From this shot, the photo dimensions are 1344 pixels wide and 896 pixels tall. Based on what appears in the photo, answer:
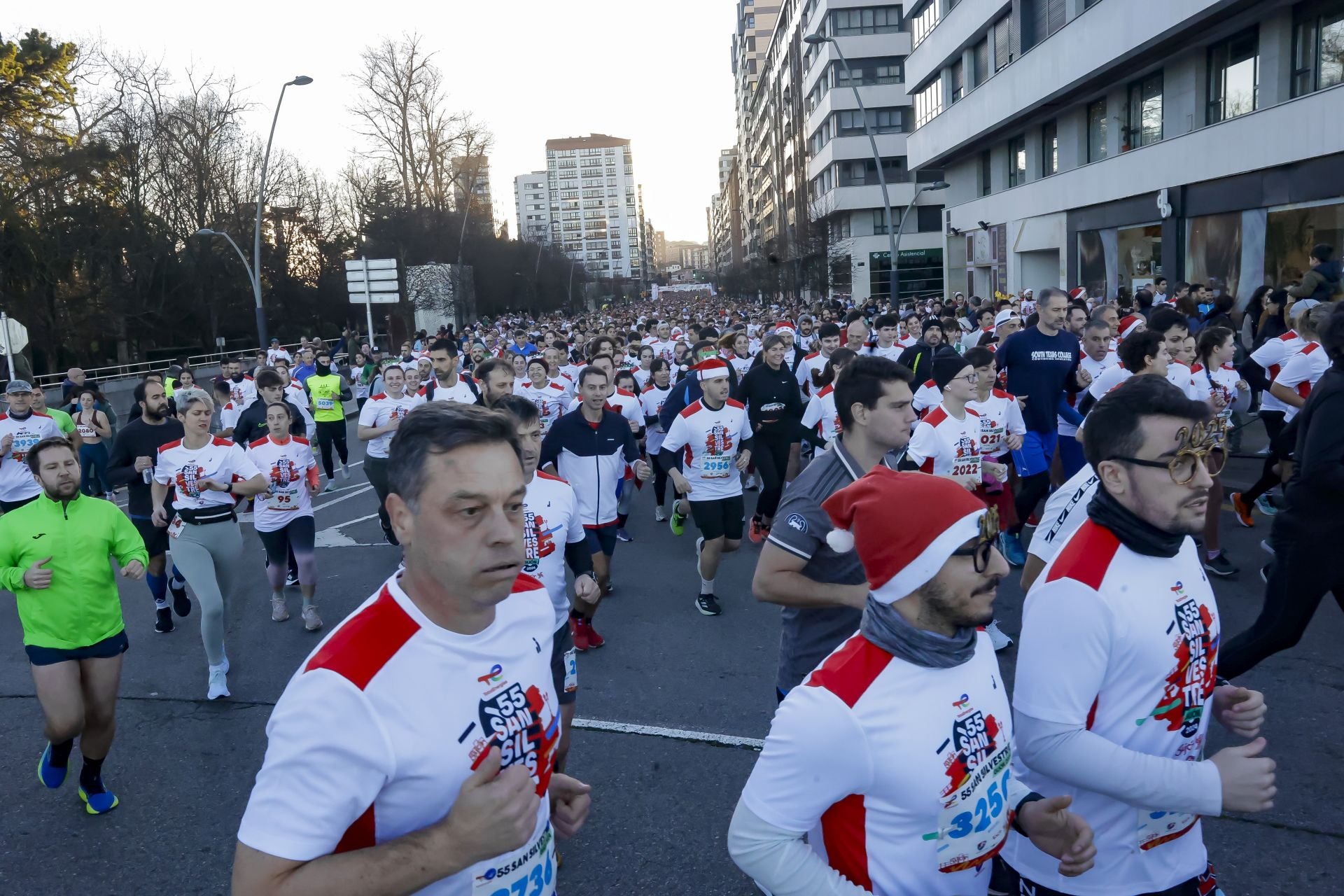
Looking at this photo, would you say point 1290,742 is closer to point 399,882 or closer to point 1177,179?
point 399,882

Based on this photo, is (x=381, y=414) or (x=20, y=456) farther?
(x=381, y=414)

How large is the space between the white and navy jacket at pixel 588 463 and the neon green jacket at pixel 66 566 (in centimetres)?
291

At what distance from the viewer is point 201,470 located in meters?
6.90

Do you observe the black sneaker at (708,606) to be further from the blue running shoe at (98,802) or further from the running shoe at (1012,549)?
the blue running shoe at (98,802)

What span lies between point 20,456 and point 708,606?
719 centimetres

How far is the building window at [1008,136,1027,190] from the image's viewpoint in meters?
33.0

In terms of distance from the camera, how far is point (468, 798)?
69.6 inches

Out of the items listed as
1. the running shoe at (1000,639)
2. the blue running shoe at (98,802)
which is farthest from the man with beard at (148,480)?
the running shoe at (1000,639)

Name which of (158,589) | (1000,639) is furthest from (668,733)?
(158,589)

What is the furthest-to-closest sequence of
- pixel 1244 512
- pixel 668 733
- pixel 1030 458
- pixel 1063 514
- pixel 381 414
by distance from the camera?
1. pixel 381 414
2. pixel 1244 512
3. pixel 1030 458
4. pixel 668 733
5. pixel 1063 514

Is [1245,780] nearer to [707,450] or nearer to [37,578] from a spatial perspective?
[37,578]

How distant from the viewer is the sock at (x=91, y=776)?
4879mm

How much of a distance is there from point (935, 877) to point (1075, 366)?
24.9 feet

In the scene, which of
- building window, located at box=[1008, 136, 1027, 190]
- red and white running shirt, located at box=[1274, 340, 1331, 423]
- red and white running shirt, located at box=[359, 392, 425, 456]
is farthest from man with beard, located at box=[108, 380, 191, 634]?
building window, located at box=[1008, 136, 1027, 190]
